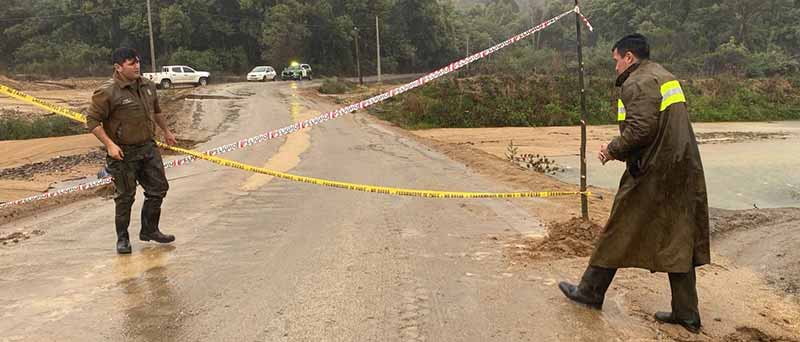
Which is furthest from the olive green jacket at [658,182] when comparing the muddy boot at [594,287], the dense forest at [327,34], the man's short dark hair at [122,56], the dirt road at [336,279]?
the dense forest at [327,34]

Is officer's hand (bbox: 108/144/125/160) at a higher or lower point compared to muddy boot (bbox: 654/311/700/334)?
higher

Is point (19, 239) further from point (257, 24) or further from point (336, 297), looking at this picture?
point (257, 24)

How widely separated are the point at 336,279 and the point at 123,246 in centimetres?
216

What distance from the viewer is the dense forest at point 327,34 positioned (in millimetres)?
54188

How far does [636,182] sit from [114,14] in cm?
6200

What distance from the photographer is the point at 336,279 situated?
4.75 m

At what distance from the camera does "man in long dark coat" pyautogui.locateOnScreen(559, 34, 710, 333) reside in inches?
143

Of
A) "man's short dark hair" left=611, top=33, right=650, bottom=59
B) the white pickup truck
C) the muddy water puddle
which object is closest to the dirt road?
"man's short dark hair" left=611, top=33, right=650, bottom=59

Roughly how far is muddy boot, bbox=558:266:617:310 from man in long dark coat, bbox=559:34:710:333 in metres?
0.15

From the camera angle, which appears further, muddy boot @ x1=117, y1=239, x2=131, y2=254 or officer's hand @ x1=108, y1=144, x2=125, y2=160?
muddy boot @ x1=117, y1=239, x2=131, y2=254

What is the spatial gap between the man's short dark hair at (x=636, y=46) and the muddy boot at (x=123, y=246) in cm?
450

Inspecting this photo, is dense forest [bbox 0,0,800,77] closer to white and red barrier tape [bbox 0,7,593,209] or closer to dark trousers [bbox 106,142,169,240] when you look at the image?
white and red barrier tape [bbox 0,7,593,209]

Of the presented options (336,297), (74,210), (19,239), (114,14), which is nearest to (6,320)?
(336,297)

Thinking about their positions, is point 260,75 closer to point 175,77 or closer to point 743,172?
point 175,77
